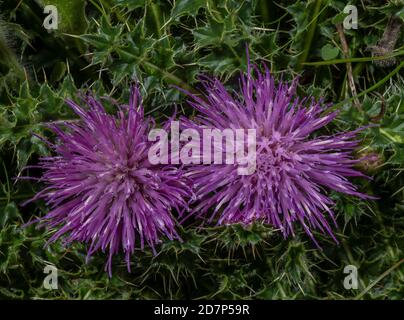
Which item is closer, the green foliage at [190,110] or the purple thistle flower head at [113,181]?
the purple thistle flower head at [113,181]

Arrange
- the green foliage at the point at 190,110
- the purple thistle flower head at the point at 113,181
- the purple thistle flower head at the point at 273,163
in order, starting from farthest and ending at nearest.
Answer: the green foliage at the point at 190,110, the purple thistle flower head at the point at 113,181, the purple thistle flower head at the point at 273,163

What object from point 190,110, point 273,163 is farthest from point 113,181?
point 273,163

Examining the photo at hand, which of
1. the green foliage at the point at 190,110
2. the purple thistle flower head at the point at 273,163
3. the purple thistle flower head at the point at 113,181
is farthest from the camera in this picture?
the green foliage at the point at 190,110

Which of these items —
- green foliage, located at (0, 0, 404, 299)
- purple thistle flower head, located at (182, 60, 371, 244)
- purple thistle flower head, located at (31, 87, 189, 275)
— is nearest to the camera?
purple thistle flower head, located at (182, 60, 371, 244)

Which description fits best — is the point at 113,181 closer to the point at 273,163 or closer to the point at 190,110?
the point at 190,110
